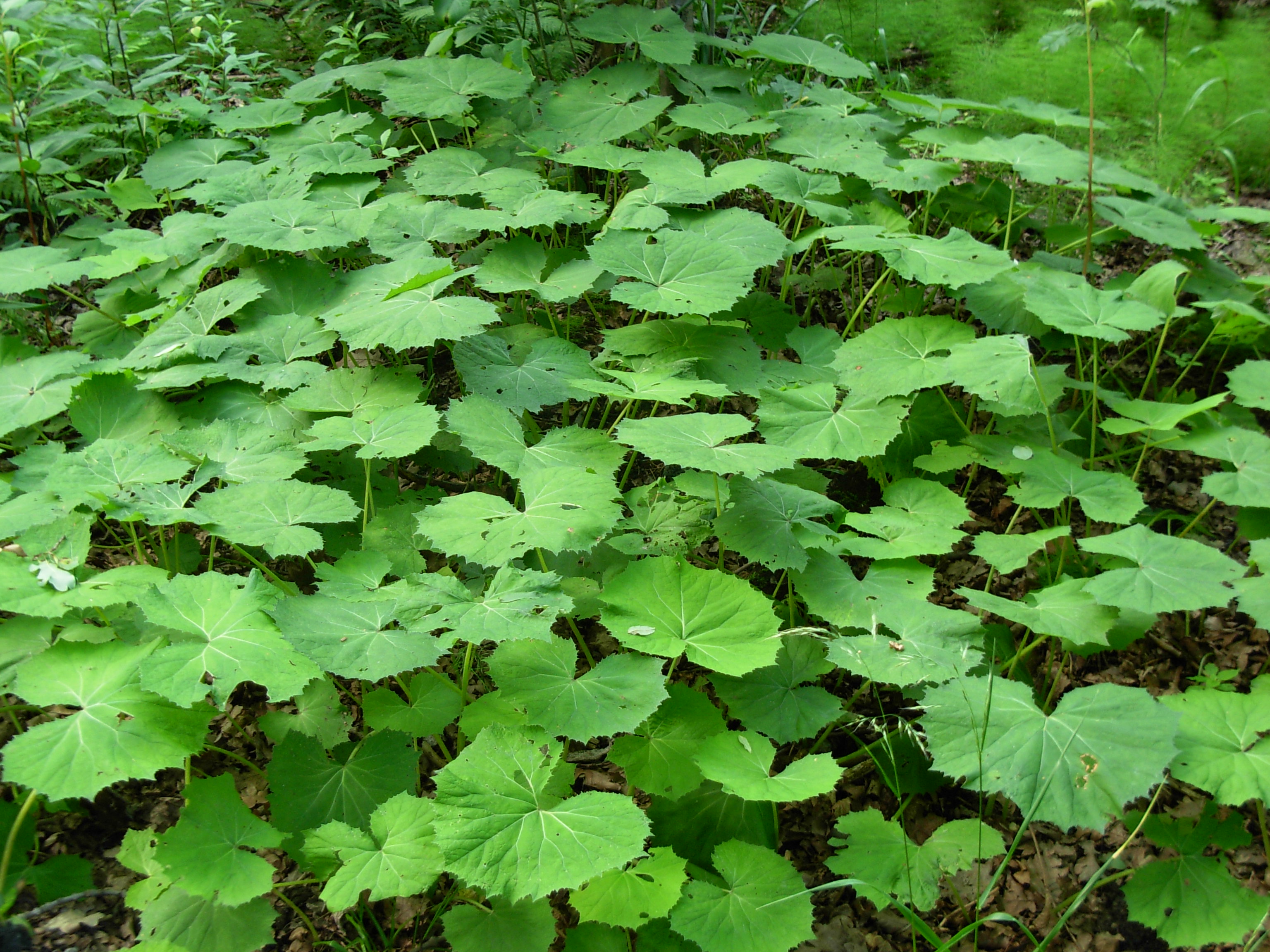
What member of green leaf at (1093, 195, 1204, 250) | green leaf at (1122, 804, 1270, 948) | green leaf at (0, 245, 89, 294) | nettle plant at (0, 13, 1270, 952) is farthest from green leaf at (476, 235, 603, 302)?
green leaf at (1093, 195, 1204, 250)

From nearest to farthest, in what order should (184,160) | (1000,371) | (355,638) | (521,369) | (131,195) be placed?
1. (355,638)
2. (1000,371)
3. (521,369)
4. (131,195)
5. (184,160)

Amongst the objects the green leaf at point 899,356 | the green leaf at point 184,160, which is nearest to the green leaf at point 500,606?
the green leaf at point 899,356

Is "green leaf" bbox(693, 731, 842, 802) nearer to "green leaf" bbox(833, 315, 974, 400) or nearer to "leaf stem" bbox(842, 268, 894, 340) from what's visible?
"green leaf" bbox(833, 315, 974, 400)

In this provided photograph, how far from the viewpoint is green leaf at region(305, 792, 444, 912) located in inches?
58.8

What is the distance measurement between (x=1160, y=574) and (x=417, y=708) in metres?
1.92

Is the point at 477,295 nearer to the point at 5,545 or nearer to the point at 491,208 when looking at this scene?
the point at 491,208

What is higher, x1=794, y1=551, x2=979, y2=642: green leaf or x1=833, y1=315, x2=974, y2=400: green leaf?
x1=833, y1=315, x2=974, y2=400: green leaf

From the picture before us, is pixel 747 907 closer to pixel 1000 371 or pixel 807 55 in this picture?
pixel 1000 371

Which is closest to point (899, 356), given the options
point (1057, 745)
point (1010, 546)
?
point (1010, 546)

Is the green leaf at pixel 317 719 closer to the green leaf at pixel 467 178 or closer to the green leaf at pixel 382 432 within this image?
the green leaf at pixel 382 432

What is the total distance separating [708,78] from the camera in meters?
3.78

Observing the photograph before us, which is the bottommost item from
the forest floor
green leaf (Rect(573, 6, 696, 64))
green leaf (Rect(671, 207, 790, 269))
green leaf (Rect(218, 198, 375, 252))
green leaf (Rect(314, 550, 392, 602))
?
the forest floor

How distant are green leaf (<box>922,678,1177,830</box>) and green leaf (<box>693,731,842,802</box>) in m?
0.27

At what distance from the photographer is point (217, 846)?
61.0 inches
